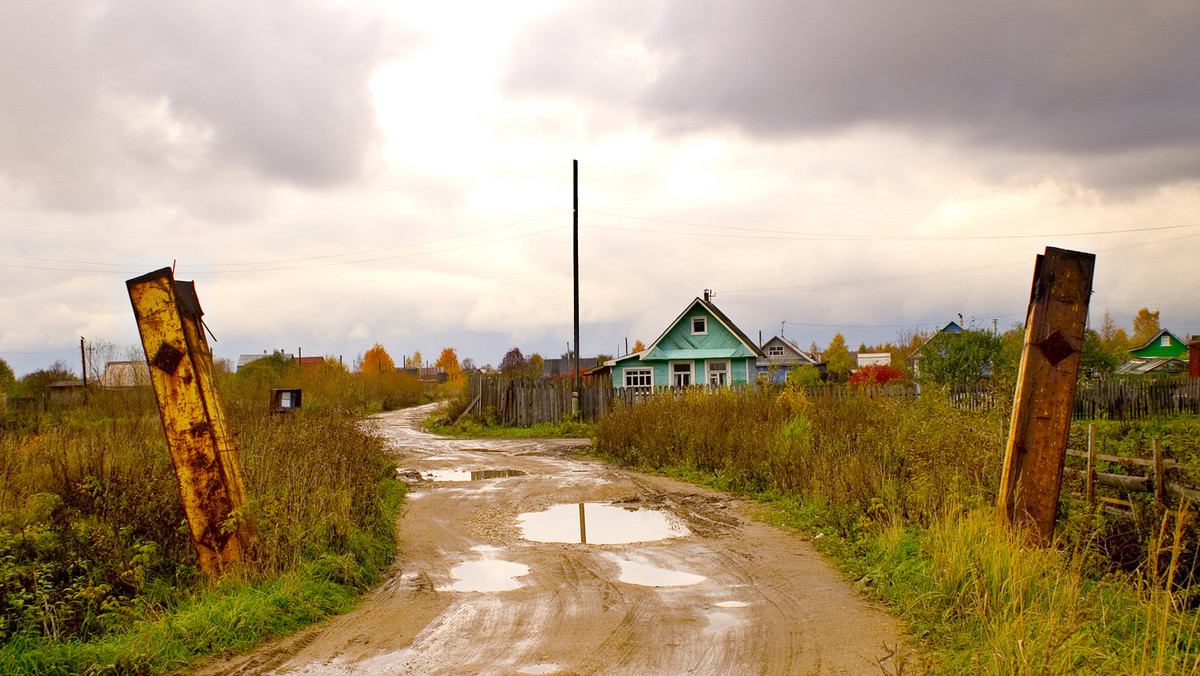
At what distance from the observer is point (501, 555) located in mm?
9062

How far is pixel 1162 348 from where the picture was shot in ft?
253

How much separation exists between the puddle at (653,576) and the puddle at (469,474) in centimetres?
843

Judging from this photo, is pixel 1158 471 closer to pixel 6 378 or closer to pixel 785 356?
pixel 6 378

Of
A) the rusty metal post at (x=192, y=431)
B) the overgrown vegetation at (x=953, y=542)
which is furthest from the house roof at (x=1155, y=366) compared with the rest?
the rusty metal post at (x=192, y=431)

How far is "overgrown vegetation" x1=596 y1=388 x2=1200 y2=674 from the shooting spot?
4.81 meters

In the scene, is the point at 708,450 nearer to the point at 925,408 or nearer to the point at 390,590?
the point at 925,408

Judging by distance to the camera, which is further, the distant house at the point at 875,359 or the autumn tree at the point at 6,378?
the distant house at the point at 875,359

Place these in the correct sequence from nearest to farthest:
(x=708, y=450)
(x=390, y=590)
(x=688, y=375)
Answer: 1. (x=390, y=590)
2. (x=708, y=450)
3. (x=688, y=375)

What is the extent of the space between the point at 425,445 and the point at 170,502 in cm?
1712

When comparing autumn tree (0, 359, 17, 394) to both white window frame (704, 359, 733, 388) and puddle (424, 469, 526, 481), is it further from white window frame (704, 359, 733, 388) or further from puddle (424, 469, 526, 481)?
white window frame (704, 359, 733, 388)

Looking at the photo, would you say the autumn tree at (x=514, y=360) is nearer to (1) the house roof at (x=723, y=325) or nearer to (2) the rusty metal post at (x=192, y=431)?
(1) the house roof at (x=723, y=325)

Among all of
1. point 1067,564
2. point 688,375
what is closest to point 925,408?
point 1067,564

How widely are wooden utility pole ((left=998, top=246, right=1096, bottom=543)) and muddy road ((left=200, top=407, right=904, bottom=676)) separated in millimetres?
1740

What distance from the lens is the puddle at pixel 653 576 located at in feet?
25.0
